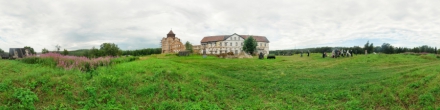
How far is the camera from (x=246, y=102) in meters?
10.3

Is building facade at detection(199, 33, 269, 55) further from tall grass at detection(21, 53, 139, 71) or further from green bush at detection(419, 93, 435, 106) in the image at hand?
green bush at detection(419, 93, 435, 106)

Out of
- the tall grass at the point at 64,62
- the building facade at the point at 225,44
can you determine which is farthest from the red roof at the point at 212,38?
the tall grass at the point at 64,62

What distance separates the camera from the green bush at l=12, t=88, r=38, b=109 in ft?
23.7

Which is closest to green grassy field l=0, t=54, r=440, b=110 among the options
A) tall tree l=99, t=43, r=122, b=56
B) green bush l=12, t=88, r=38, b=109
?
green bush l=12, t=88, r=38, b=109

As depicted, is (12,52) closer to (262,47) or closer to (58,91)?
(58,91)

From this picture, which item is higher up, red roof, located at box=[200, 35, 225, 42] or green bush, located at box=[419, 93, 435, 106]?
red roof, located at box=[200, 35, 225, 42]

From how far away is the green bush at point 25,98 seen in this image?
7.22m

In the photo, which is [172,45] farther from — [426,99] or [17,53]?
[426,99]

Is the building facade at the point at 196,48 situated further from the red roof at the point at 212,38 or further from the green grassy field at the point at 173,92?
the green grassy field at the point at 173,92

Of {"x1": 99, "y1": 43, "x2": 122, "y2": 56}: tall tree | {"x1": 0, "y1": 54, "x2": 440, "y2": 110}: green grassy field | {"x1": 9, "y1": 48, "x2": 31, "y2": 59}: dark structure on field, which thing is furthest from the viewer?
{"x1": 99, "y1": 43, "x2": 122, "y2": 56}: tall tree

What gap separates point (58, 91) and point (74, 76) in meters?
1.47

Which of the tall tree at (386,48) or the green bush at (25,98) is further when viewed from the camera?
the tall tree at (386,48)

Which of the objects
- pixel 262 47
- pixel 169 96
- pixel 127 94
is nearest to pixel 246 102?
pixel 169 96

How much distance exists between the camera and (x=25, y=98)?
745 centimetres
